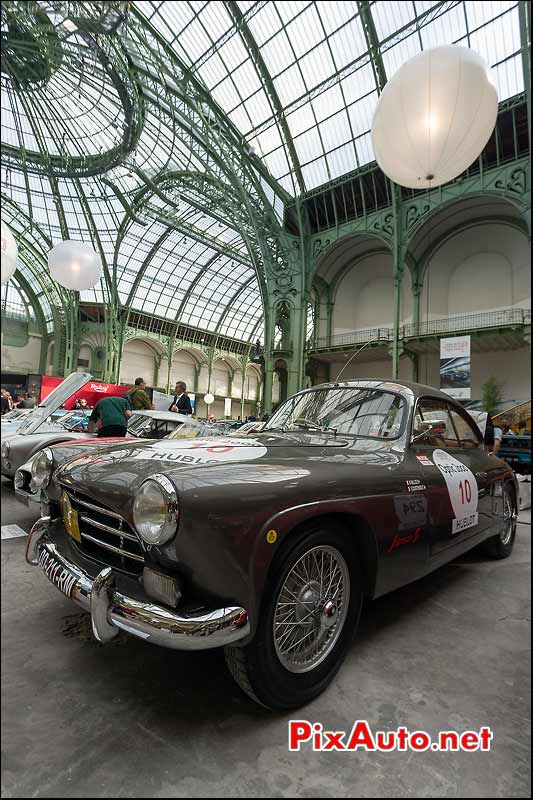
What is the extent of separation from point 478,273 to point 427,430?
732 inches

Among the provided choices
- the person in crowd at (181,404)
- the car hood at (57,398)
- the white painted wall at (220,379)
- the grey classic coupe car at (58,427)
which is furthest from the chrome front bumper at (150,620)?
the white painted wall at (220,379)

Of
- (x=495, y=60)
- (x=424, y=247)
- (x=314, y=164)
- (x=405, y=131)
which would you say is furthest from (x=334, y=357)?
(x=405, y=131)

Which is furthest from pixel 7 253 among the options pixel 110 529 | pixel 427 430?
pixel 427 430

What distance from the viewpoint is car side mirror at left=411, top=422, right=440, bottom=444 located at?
2592mm

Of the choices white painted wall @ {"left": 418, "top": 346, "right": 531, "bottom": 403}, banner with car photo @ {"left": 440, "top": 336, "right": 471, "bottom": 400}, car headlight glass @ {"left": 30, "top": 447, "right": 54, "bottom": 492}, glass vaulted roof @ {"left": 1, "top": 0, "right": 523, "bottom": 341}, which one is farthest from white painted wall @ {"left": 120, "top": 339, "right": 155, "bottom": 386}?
car headlight glass @ {"left": 30, "top": 447, "right": 54, "bottom": 492}

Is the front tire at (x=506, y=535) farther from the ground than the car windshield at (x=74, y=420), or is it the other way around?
the car windshield at (x=74, y=420)

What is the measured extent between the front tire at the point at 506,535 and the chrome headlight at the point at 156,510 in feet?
11.3

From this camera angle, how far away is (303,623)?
1.75m

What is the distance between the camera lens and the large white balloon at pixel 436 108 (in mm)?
4305

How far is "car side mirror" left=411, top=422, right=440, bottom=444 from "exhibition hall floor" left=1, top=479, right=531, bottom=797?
115cm

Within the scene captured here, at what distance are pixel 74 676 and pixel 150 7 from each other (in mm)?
3434

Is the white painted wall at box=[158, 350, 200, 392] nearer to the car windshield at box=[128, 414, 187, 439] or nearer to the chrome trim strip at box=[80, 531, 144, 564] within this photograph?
the car windshield at box=[128, 414, 187, 439]

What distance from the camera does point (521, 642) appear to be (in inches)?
87.3

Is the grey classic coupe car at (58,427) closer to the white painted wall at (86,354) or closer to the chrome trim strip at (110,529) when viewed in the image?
the chrome trim strip at (110,529)
